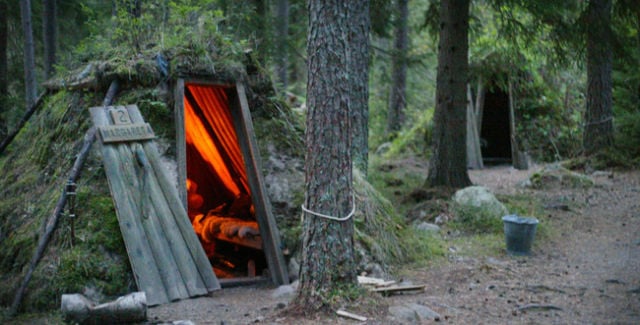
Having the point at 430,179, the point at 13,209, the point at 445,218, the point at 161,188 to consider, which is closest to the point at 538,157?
the point at 430,179

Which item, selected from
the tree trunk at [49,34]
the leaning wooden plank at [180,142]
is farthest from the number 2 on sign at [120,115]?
the tree trunk at [49,34]

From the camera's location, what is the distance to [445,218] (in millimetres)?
8859

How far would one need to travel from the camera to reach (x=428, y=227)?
8.57m

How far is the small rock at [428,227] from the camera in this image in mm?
8492

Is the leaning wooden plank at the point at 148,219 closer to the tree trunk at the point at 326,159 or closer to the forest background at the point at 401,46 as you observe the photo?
the tree trunk at the point at 326,159

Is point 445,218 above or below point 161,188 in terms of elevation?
below

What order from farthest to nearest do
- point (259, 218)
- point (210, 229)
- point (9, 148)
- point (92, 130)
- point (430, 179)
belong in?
point (430, 179)
point (9, 148)
point (210, 229)
point (259, 218)
point (92, 130)

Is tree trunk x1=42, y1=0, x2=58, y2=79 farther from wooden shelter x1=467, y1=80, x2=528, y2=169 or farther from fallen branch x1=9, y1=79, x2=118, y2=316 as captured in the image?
wooden shelter x1=467, y1=80, x2=528, y2=169

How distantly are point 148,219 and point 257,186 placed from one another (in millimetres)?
1493

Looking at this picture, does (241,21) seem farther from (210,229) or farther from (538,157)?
(538,157)

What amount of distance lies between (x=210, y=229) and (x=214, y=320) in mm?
2681

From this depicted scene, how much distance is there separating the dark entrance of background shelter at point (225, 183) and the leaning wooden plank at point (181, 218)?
0.27m

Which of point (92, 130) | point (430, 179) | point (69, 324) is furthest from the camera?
point (430, 179)

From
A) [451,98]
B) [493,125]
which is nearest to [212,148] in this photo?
[451,98]
